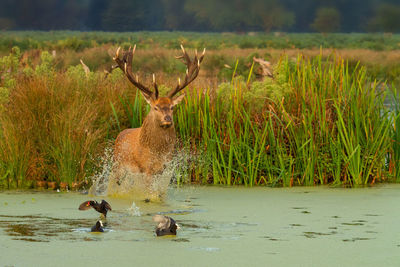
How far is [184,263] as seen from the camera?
6.89 m

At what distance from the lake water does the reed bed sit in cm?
48

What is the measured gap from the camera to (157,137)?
9.98m

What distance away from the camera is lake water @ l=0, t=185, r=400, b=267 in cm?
708

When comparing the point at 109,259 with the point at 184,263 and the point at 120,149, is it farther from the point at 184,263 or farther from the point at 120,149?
the point at 120,149

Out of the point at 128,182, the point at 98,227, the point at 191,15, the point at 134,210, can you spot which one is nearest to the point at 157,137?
the point at 128,182

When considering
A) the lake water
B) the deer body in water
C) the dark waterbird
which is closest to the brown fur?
the deer body in water

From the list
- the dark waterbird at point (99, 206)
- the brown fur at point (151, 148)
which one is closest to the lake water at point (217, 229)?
the dark waterbird at point (99, 206)

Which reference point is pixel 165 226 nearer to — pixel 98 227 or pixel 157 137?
pixel 98 227

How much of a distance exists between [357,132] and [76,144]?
12.0 feet

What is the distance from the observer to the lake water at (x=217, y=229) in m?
7.08

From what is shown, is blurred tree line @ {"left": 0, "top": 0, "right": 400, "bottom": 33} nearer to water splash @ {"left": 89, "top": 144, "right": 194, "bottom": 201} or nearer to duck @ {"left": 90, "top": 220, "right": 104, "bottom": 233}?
water splash @ {"left": 89, "top": 144, "right": 194, "bottom": 201}

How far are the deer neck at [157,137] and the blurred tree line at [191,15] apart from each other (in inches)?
4591

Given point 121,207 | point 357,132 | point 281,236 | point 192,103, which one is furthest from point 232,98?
point 281,236

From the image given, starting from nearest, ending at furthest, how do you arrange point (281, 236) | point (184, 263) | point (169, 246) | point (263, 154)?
point (184, 263) < point (169, 246) < point (281, 236) < point (263, 154)
